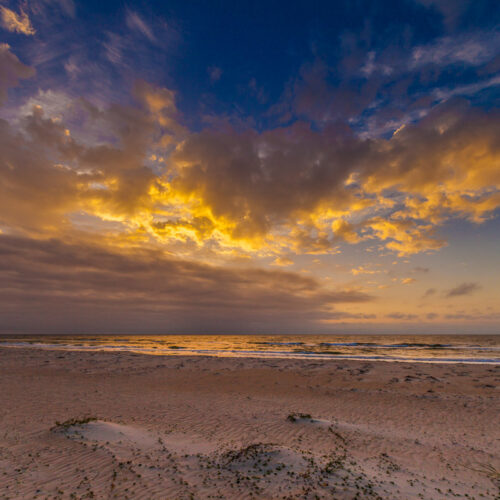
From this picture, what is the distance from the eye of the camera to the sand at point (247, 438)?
23.2 feet

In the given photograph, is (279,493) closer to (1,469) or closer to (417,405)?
(1,469)

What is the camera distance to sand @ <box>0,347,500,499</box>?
7059 mm

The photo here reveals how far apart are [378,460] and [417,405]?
862 cm

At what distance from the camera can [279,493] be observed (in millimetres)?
6785

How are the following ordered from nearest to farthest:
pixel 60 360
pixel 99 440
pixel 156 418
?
pixel 99 440 < pixel 156 418 < pixel 60 360

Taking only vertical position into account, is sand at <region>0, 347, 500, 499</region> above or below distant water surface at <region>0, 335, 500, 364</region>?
below

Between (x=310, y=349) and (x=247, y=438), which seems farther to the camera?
(x=310, y=349)

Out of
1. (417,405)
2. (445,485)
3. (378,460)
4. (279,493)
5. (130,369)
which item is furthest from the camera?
(130,369)

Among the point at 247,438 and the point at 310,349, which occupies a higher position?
the point at 310,349

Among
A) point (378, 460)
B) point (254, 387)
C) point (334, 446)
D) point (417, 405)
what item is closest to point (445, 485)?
point (378, 460)

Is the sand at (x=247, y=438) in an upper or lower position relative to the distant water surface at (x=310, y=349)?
lower

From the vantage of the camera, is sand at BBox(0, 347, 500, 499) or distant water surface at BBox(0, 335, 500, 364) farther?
distant water surface at BBox(0, 335, 500, 364)

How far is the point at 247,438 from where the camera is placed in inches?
414

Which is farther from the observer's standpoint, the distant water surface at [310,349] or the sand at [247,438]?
the distant water surface at [310,349]
